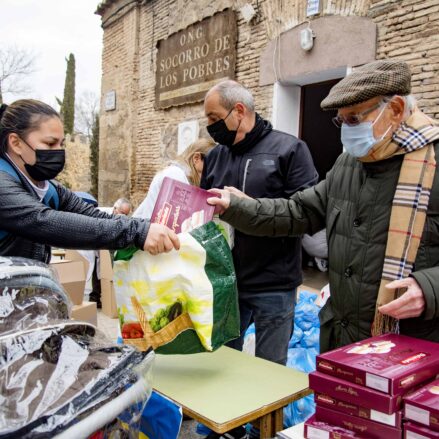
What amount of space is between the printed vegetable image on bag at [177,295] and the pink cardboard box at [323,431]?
1.63 feet

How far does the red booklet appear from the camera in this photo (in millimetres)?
1802

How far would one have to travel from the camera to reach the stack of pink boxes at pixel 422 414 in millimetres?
1040

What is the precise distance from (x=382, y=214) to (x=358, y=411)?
722mm

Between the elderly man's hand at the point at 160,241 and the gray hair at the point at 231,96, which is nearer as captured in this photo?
the elderly man's hand at the point at 160,241

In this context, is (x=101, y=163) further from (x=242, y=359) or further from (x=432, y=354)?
(x=432, y=354)

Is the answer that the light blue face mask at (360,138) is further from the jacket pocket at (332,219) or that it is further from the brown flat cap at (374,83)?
the jacket pocket at (332,219)

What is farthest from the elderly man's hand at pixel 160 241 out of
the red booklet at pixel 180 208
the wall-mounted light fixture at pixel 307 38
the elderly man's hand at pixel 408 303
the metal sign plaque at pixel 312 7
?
the metal sign plaque at pixel 312 7

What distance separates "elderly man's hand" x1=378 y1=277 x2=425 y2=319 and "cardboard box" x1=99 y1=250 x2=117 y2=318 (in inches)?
164

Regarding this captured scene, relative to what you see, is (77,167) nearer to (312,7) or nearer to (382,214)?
(312,7)

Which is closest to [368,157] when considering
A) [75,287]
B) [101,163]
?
[75,287]

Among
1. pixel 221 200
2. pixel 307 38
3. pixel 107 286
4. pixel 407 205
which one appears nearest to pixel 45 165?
pixel 221 200

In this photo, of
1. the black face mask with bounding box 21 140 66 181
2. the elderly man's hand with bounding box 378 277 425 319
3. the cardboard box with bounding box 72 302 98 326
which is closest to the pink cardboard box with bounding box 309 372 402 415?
the elderly man's hand with bounding box 378 277 425 319

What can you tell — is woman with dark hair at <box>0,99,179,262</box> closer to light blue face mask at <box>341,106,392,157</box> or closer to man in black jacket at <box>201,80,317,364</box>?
light blue face mask at <box>341,106,392,157</box>

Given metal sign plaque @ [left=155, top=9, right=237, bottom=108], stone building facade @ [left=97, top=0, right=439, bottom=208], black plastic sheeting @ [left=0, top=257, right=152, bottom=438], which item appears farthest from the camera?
metal sign plaque @ [left=155, top=9, right=237, bottom=108]
